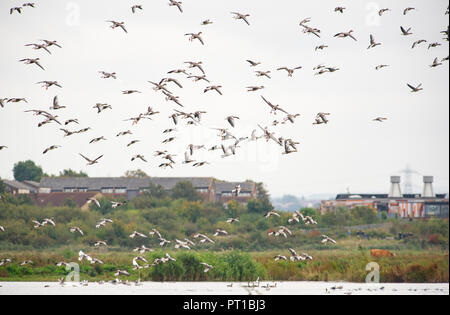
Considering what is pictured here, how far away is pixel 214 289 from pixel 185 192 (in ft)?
182

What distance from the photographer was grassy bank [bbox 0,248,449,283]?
64.3 meters

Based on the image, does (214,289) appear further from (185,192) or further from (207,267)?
(185,192)

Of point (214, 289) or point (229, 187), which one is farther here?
point (229, 187)

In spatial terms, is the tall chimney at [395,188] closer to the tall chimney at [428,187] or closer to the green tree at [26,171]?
the tall chimney at [428,187]

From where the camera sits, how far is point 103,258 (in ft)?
232

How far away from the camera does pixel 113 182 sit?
129250mm

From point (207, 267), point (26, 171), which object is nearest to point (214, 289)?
point (207, 267)

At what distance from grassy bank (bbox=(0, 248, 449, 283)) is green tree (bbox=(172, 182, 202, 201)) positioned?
138 ft

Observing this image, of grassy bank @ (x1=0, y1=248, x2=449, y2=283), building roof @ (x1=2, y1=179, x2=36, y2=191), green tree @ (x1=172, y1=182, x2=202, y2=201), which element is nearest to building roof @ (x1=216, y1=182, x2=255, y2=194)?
green tree @ (x1=172, y1=182, x2=202, y2=201)

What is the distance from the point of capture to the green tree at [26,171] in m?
138

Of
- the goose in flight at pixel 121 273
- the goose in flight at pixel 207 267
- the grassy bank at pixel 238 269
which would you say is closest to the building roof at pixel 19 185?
the grassy bank at pixel 238 269

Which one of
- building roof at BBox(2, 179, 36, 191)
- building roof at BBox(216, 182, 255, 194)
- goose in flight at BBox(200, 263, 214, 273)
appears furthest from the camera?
building roof at BBox(216, 182, 255, 194)

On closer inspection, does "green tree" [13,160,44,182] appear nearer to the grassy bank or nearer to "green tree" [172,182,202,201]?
"green tree" [172,182,202,201]

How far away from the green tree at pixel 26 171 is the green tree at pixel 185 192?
30.4 m
